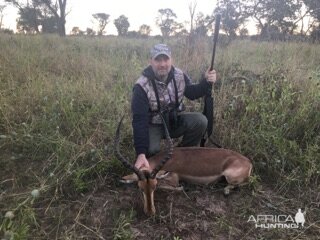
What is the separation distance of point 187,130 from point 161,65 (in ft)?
2.86

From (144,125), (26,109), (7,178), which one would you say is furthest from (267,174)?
(26,109)

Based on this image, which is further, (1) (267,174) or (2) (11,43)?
(2) (11,43)

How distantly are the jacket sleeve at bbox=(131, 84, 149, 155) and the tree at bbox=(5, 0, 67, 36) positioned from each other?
12485mm

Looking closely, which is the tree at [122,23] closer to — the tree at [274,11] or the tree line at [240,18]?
the tree line at [240,18]

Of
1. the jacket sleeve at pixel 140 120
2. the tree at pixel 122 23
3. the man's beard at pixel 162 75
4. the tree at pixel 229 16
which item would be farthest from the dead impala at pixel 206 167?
the tree at pixel 122 23

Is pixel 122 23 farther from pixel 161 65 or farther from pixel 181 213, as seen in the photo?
pixel 181 213

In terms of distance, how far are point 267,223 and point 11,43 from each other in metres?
6.68

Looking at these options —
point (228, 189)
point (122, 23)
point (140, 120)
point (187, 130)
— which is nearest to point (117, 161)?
point (140, 120)

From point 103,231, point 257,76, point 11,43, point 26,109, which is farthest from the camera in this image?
point 11,43

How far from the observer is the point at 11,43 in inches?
310

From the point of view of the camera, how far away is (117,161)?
3.92 metres

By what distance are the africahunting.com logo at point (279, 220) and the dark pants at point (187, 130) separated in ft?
4.14

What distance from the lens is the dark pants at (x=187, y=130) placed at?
13.8ft

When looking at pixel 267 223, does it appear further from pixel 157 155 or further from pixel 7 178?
pixel 7 178
